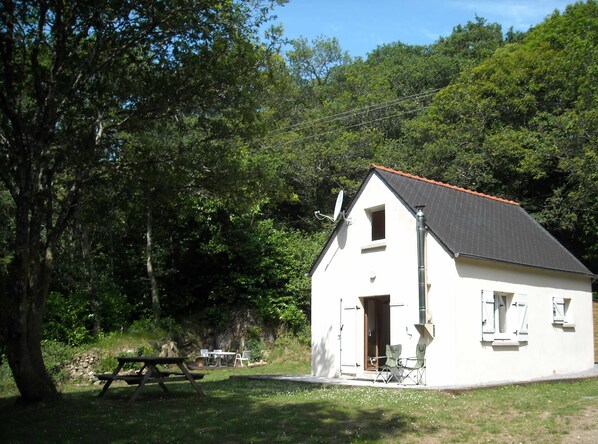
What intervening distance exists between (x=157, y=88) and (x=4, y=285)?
16.5 ft

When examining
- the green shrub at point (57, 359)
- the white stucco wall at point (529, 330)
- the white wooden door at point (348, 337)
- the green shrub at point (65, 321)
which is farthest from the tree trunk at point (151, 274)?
the white stucco wall at point (529, 330)

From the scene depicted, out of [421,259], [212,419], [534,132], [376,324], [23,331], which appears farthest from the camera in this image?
[534,132]

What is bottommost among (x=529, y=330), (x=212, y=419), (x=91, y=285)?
(x=212, y=419)

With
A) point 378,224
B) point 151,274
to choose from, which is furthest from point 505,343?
point 151,274

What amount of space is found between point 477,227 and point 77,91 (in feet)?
35.3

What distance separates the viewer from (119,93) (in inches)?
502

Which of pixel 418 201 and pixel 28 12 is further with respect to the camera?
pixel 418 201

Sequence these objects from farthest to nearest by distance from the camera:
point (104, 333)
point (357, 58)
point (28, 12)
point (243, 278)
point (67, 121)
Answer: point (357, 58) < point (243, 278) < point (104, 333) < point (67, 121) < point (28, 12)

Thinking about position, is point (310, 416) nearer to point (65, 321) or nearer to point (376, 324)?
point (376, 324)

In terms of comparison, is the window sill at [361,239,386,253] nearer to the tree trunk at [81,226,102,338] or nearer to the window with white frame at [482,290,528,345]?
the window with white frame at [482,290,528,345]

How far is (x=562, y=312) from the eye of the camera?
17.3 metres

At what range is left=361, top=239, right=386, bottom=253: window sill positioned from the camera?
15.9 m

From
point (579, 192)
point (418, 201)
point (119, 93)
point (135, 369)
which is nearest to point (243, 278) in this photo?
A: point (135, 369)

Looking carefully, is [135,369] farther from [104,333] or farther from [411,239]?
[411,239]
